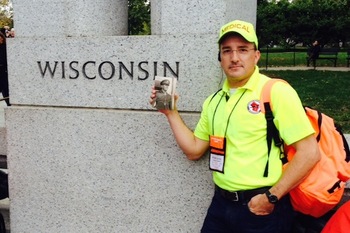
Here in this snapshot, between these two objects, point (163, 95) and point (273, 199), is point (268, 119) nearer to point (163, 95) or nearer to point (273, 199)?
point (273, 199)

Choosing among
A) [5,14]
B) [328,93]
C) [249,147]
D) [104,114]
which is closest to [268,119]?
[249,147]

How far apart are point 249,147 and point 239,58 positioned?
1.57ft

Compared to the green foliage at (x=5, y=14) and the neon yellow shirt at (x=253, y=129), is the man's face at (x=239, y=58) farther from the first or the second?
the green foliage at (x=5, y=14)

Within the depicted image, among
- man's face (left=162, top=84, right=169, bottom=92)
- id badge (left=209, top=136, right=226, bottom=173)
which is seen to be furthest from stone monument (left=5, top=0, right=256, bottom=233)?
id badge (left=209, top=136, right=226, bottom=173)

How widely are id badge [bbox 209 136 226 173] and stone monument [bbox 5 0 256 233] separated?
479 mm

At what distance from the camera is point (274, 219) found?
244cm

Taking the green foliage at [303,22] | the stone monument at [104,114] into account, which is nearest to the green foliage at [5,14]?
the green foliage at [303,22]

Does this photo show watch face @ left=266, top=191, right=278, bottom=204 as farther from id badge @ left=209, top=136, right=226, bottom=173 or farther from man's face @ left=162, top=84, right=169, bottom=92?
man's face @ left=162, top=84, right=169, bottom=92

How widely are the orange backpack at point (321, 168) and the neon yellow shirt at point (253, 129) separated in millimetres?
40

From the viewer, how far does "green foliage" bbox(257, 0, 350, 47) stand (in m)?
23.5

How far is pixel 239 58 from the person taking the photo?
8.11 ft

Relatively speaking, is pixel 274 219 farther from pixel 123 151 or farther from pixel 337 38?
pixel 337 38

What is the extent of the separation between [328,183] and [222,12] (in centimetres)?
128

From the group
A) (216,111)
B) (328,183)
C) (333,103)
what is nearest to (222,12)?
(216,111)
